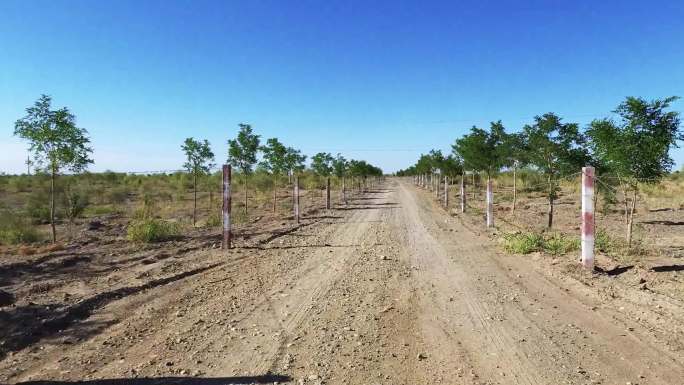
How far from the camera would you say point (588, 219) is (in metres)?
7.62

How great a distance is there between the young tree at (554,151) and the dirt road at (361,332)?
8.29 meters

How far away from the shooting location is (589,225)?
7629 millimetres

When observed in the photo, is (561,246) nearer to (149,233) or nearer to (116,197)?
(149,233)

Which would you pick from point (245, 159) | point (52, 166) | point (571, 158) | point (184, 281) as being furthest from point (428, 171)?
point (184, 281)

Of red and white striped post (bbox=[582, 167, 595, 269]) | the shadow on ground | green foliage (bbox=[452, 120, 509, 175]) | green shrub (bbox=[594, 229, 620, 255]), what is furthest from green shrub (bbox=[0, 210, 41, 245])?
green foliage (bbox=[452, 120, 509, 175])

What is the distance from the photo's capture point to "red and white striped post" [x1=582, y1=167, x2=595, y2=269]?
7.63 meters

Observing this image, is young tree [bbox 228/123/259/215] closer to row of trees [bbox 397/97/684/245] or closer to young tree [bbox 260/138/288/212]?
young tree [bbox 260/138/288/212]

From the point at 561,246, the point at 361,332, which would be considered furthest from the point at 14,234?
the point at 561,246

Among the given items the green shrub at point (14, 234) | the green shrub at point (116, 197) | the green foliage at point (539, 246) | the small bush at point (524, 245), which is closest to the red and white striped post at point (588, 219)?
the green foliage at point (539, 246)

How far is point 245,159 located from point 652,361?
20871 millimetres

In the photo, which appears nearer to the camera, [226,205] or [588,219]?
[588,219]

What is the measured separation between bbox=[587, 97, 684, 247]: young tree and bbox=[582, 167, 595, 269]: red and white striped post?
3522mm

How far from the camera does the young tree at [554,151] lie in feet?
49.6

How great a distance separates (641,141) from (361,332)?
9.34 meters
